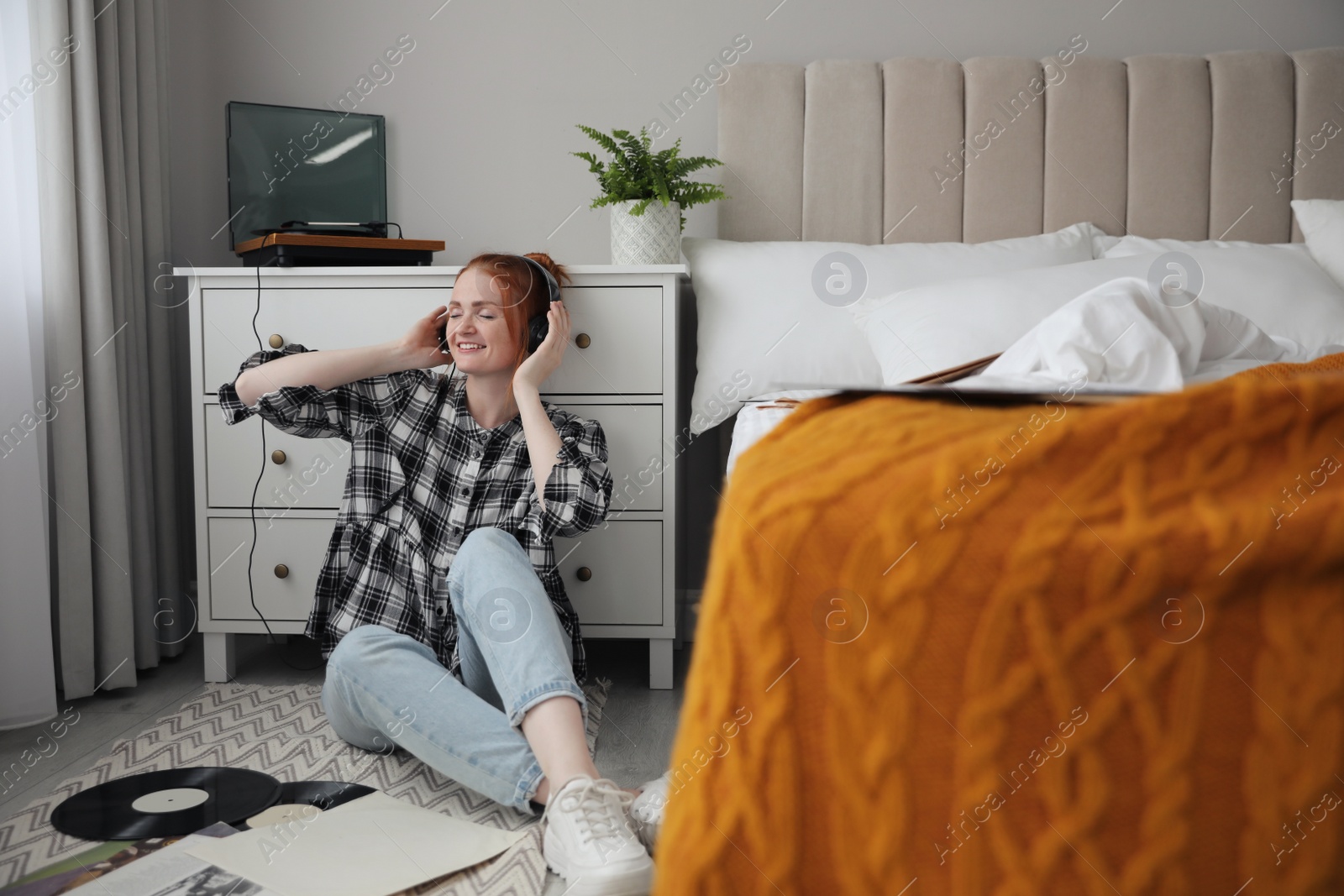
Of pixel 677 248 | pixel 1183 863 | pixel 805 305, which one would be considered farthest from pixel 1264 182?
pixel 1183 863

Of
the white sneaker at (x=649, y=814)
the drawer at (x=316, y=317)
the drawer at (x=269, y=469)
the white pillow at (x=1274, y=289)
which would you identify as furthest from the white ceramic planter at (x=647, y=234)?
the white sneaker at (x=649, y=814)

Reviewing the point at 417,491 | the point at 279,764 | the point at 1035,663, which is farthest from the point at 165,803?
the point at 1035,663

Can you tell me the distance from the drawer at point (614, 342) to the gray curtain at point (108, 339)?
0.82 metres

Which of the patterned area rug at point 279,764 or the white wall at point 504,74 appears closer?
the patterned area rug at point 279,764

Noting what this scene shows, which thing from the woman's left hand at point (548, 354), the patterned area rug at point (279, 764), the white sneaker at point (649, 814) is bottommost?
the patterned area rug at point (279, 764)

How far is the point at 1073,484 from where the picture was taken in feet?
1.61

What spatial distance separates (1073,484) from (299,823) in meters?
1.00

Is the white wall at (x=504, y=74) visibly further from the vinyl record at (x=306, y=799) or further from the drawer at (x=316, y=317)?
the vinyl record at (x=306, y=799)

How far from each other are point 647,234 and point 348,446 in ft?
2.34

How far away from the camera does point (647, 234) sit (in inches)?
71.0

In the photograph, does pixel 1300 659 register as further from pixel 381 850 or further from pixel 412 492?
pixel 412 492

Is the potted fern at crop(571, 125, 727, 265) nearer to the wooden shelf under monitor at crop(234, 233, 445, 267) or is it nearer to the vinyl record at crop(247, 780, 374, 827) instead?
the wooden shelf under monitor at crop(234, 233, 445, 267)

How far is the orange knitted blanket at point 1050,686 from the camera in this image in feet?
1.52

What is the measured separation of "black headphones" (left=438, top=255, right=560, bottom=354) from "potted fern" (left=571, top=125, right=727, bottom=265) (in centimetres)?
26
